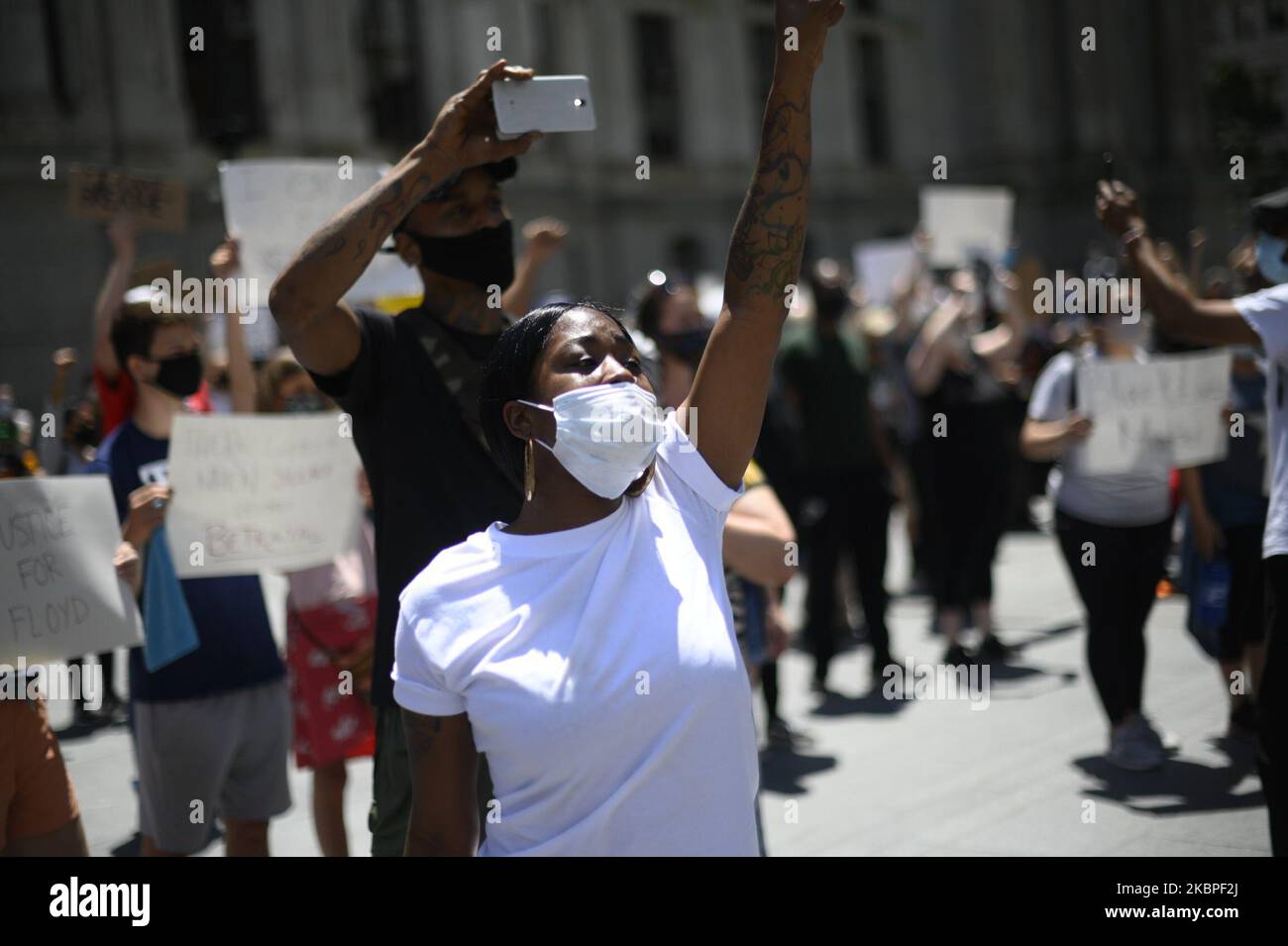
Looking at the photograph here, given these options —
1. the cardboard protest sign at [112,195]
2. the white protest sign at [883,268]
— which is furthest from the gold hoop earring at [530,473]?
the white protest sign at [883,268]

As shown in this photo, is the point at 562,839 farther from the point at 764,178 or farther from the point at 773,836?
the point at 773,836

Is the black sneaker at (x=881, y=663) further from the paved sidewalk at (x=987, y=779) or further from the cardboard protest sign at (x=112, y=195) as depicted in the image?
the cardboard protest sign at (x=112, y=195)

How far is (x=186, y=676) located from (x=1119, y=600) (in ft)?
12.3

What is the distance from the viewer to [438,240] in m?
2.86

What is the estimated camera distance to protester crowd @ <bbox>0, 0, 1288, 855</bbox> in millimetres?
2000

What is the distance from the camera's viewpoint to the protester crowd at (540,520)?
2.00m

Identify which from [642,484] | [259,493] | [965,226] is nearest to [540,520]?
[642,484]

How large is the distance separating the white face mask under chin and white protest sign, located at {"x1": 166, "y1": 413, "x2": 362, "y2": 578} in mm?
2295

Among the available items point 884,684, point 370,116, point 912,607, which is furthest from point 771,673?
point 370,116

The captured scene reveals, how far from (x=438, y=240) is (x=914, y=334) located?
287 inches

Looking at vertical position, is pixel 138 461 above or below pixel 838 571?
above

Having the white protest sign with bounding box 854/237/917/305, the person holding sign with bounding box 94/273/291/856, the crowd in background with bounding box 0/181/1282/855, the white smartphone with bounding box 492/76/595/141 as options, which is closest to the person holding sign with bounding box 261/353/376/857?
the crowd in background with bounding box 0/181/1282/855

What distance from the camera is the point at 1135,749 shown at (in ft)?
18.2

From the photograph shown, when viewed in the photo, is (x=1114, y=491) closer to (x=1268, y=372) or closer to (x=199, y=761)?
(x=1268, y=372)
